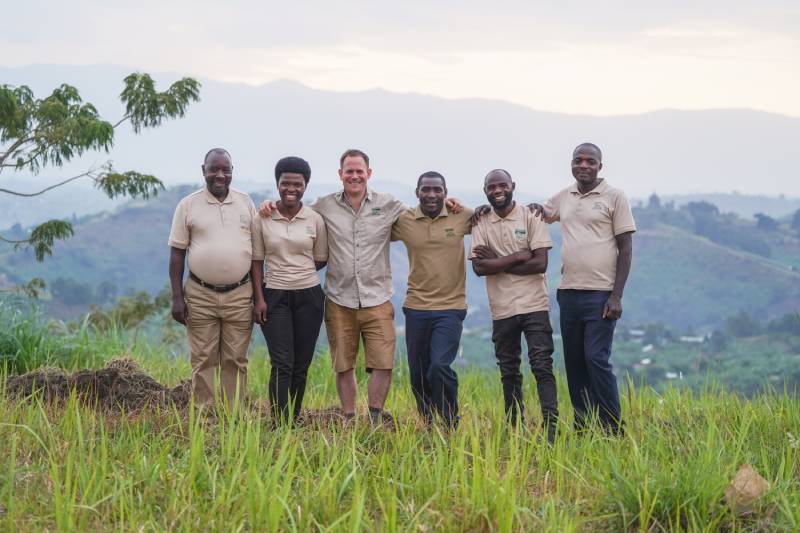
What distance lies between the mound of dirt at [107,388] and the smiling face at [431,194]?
7.78 ft

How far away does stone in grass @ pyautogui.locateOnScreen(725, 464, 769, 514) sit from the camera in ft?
14.5

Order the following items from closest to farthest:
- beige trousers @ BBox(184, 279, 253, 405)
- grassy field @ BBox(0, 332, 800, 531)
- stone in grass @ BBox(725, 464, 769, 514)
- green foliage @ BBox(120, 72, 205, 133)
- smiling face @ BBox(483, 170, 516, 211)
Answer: grassy field @ BBox(0, 332, 800, 531) → stone in grass @ BBox(725, 464, 769, 514) → smiling face @ BBox(483, 170, 516, 211) → beige trousers @ BBox(184, 279, 253, 405) → green foliage @ BBox(120, 72, 205, 133)

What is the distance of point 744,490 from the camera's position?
14.6ft

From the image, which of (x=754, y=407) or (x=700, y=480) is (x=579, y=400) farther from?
(x=700, y=480)

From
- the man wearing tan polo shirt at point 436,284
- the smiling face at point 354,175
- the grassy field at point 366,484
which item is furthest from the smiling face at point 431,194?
the grassy field at point 366,484

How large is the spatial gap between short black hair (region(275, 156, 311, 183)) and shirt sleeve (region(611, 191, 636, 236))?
197cm

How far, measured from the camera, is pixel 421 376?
6.40 metres

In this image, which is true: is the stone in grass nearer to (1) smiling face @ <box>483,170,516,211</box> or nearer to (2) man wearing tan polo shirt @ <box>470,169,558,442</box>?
(2) man wearing tan polo shirt @ <box>470,169,558,442</box>

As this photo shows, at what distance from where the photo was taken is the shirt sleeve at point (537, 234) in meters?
6.12

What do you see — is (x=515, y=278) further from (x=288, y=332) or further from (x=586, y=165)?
(x=288, y=332)

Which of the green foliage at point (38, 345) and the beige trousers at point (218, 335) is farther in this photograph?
the green foliage at point (38, 345)

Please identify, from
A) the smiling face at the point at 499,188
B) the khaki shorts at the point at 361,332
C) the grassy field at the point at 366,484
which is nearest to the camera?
the grassy field at the point at 366,484

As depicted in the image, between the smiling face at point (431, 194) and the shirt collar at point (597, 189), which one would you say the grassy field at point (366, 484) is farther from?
the shirt collar at point (597, 189)

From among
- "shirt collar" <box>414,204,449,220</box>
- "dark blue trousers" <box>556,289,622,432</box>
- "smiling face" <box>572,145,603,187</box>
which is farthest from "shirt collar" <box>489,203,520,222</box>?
"dark blue trousers" <box>556,289,622,432</box>
